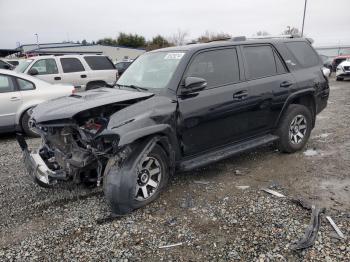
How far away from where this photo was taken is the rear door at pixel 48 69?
10609mm

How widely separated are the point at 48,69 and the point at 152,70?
24.1 feet

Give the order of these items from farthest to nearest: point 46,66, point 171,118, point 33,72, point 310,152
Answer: point 46,66
point 33,72
point 310,152
point 171,118

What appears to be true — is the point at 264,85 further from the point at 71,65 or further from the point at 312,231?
the point at 71,65

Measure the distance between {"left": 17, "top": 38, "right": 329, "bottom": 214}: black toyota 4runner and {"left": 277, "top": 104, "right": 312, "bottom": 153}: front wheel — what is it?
0.05ft

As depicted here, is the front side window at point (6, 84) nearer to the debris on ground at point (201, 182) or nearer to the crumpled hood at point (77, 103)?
the crumpled hood at point (77, 103)

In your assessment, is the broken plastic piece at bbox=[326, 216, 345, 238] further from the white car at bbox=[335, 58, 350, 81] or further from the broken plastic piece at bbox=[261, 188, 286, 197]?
the white car at bbox=[335, 58, 350, 81]

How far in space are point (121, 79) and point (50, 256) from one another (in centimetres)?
282

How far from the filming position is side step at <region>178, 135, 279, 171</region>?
4.15 m

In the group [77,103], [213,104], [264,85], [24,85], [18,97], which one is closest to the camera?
[77,103]

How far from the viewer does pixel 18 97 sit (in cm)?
702

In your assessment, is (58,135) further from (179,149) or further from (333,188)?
(333,188)

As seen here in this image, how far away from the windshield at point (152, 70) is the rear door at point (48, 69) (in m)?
6.39

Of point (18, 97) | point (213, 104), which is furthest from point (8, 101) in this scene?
point (213, 104)

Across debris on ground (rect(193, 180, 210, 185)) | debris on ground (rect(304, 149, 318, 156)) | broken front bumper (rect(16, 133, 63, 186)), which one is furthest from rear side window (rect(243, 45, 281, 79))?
broken front bumper (rect(16, 133, 63, 186))
